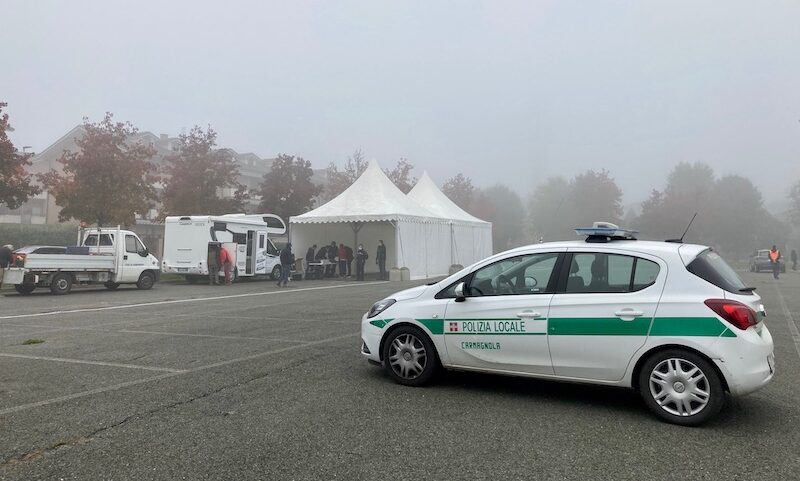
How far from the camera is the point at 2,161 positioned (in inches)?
758

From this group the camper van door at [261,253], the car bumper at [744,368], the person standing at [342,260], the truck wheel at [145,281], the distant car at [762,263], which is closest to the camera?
the car bumper at [744,368]

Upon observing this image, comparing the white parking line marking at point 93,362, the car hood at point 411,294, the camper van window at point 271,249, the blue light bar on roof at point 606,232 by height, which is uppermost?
the camper van window at point 271,249

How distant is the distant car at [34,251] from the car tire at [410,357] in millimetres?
14681

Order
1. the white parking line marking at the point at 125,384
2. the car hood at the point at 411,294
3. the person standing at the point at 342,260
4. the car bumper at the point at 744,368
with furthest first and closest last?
the person standing at the point at 342,260 → the car hood at the point at 411,294 → the white parking line marking at the point at 125,384 → the car bumper at the point at 744,368

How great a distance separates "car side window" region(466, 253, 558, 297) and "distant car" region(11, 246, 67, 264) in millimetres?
15514

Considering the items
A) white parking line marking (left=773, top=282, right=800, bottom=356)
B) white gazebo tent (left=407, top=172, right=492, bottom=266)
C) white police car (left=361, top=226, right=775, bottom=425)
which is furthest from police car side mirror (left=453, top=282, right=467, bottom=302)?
white gazebo tent (left=407, top=172, right=492, bottom=266)

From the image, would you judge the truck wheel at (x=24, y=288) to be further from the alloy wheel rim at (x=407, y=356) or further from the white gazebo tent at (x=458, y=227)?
the white gazebo tent at (x=458, y=227)

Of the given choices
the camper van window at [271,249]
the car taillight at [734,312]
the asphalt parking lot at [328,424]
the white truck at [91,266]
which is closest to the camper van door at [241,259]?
the camper van window at [271,249]

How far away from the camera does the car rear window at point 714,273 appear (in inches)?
166

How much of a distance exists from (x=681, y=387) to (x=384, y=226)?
24.2 metres

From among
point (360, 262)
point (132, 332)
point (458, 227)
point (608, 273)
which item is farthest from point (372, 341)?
point (458, 227)

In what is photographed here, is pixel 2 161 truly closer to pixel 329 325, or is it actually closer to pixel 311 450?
pixel 329 325

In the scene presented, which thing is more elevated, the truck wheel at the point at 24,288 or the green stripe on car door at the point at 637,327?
the green stripe on car door at the point at 637,327

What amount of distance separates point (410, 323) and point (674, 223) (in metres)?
53.0
